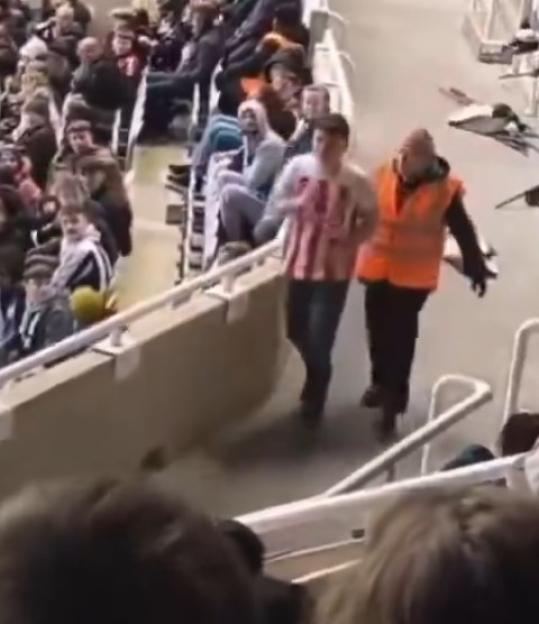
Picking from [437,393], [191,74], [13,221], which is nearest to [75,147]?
[13,221]

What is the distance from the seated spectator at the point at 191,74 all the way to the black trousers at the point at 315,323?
4.12m

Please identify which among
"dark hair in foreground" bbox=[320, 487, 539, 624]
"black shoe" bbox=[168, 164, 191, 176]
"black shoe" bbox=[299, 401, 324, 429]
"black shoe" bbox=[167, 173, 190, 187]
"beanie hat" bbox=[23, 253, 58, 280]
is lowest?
"black shoe" bbox=[299, 401, 324, 429]

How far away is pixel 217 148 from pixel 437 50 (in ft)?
14.0

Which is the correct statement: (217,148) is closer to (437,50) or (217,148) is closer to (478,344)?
(478,344)

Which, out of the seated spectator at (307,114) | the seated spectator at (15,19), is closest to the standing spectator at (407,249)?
the seated spectator at (307,114)

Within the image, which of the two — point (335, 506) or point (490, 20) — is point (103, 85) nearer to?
point (490, 20)

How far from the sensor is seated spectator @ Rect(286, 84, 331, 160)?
260 inches

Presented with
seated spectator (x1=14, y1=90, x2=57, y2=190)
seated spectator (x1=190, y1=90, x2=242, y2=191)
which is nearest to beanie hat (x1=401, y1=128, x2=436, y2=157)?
seated spectator (x1=190, y1=90, x2=242, y2=191)

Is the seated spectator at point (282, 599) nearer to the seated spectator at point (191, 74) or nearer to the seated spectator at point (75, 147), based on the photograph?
the seated spectator at point (75, 147)

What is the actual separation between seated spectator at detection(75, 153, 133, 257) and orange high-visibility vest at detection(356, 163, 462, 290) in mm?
1476

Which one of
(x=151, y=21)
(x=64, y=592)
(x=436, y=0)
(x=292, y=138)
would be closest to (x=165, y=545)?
(x=64, y=592)

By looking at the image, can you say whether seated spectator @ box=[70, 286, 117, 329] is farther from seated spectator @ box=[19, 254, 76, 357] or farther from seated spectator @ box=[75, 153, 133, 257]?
seated spectator @ box=[75, 153, 133, 257]

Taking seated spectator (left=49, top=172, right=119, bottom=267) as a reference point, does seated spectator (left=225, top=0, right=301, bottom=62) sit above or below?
above

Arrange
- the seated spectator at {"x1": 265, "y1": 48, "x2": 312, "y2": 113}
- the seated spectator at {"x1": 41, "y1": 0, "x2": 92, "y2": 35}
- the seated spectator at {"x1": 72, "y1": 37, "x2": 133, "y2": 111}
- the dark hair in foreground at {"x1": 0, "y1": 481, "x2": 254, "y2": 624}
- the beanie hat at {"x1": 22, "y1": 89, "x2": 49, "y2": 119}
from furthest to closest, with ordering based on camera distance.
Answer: the seated spectator at {"x1": 41, "y1": 0, "x2": 92, "y2": 35}, the seated spectator at {"x1": 72, "y1": 37, "x2": 133, "y2": 111}, the beanie hat at {"x1": 22, "y1": 89, "x2": 49, "y2": 119}, the seated spectator at {"x1": 265, "y1": 48, "x2": 312, "y2": 113}, the dark hair in foreground at {"x1": 0, "y1": 481, "x2": 254, "y2": 624}
